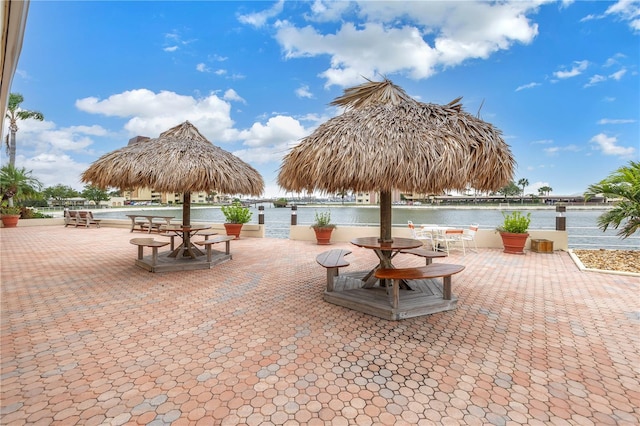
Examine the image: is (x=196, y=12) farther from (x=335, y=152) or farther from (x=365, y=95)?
(x=335, y=152)

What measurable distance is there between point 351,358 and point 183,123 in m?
6.33

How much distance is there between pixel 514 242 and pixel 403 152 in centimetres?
570

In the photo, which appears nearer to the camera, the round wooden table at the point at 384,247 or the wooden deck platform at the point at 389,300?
the wooden deck platform at the point at 389,300

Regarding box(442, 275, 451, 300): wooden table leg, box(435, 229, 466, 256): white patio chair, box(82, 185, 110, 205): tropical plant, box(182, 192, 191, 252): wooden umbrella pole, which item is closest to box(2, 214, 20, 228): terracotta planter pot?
box(182, 192, 191, 252): wooden umbrella pole

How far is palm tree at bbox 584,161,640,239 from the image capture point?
6066 mm

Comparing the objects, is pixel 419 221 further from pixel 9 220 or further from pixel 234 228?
pixel 9 220

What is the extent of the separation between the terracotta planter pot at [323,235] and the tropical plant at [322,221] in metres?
0.10

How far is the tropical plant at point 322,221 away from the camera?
887 centimetres

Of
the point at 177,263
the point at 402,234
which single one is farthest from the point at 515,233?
→ the point at 177,263

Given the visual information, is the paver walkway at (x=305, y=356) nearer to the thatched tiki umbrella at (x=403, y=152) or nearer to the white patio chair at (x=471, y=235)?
the thatched tiki umbrella at (x=403, y=152)

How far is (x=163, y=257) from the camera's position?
20.2ft

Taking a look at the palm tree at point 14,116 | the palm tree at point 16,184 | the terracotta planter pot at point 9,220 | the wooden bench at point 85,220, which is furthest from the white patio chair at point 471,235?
the palm tree at point 14,116

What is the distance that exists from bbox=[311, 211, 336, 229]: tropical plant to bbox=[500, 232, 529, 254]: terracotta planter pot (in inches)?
181

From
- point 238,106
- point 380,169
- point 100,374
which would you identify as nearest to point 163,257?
point 100,374
